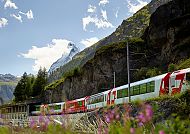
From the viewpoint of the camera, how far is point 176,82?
27.5 metres

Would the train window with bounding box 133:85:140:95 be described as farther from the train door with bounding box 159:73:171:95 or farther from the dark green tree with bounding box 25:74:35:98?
the dark green tree with bounding box 25:74:35:98

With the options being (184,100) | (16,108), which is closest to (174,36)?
(184,100)

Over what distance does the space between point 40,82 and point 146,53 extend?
208 feet

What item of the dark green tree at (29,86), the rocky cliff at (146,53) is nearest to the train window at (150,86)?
the rocky cliff at (146,53)

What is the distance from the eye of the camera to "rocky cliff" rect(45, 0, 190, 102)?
46.6 metres

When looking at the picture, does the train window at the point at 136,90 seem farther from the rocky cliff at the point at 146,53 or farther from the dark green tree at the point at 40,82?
the dark green tree at the point at 40,82

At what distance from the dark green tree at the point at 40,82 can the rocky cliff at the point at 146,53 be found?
32.7m

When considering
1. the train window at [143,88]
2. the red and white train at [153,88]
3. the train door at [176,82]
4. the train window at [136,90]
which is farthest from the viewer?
the train window at [136,90]

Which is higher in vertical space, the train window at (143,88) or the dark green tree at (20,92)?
the dark green tree at (20,92)

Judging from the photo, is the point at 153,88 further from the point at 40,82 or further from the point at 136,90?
the point at 40,82

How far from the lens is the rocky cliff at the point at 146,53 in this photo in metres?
46.6

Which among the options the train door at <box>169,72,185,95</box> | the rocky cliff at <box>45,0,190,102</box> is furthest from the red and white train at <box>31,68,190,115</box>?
the rocky cliff at <box>45,0,190,102</box>

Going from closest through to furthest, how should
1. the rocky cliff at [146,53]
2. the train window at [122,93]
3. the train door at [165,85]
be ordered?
the train door at [165,85] → the train window at [122,93] → the rocky cliff at [146,53]

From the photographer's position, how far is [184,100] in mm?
14539
